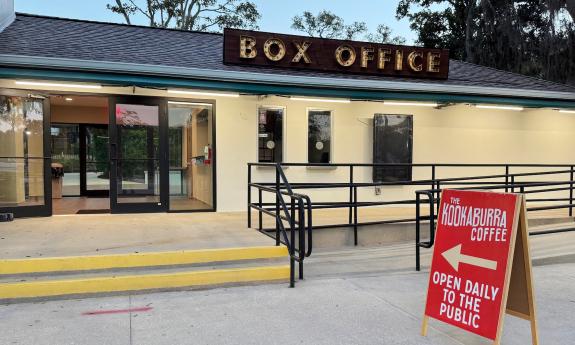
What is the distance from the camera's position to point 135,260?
4941 mm

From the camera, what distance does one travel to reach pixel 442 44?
1033 inches

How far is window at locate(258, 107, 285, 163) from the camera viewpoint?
9.41 meters

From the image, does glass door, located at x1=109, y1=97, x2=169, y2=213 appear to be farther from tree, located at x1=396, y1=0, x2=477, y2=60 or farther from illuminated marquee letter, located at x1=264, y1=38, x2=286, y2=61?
tree, located at x1=396, y1=0, x2=477, y2=60

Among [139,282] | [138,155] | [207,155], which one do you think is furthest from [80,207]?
[139,282]

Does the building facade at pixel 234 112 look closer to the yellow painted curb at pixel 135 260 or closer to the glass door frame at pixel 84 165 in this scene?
the glass door frame at pixel 84 165

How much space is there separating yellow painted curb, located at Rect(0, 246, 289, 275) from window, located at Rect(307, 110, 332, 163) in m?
4.48

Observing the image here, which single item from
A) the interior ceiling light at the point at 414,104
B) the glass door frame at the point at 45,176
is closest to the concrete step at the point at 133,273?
the glass door frame at the point at 45,176

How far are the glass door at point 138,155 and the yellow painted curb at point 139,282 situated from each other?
4.14 m

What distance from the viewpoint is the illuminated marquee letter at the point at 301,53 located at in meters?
9.59

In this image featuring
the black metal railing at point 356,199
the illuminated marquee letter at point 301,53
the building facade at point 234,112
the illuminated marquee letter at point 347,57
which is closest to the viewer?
the black metal railing at point 356,199

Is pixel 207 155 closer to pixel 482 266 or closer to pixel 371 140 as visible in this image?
pixel 371 140

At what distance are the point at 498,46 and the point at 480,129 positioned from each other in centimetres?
1242

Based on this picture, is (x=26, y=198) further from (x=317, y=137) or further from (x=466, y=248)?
(x=466, y=248)

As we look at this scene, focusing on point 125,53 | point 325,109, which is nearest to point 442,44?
point 325,109
